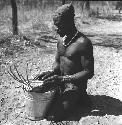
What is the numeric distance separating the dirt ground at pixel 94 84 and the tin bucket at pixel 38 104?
92 mm

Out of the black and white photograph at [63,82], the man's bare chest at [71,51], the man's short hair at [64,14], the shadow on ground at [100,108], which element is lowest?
the shadow on ground at [100,108]

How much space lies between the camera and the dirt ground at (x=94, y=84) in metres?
4.60

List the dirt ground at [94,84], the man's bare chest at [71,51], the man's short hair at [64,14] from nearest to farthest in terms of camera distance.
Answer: the man's short hair at [64,14], the man's bare chest at [71,51], the dirt ground at [94,84]

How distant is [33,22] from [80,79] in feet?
26.5

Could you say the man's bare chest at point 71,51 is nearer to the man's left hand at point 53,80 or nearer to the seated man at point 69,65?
the seated man at point 69,65

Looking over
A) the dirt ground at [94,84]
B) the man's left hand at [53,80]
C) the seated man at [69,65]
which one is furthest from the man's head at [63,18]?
the dirt ground at [94,84]

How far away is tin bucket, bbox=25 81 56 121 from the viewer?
13.6 feet

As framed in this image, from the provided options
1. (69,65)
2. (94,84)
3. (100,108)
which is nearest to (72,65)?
(69,65)

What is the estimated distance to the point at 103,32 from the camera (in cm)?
1138

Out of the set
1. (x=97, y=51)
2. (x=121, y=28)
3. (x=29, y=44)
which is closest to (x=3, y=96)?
(x=29, y=44)

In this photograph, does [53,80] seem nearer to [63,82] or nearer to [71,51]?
[63,82]

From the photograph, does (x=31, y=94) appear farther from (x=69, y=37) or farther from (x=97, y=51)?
(x=97, y=51)

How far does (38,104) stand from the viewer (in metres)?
4.28

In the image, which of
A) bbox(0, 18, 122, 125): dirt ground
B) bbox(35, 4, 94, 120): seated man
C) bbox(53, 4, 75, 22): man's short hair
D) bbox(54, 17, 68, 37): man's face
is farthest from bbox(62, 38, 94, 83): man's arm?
bbox(0, 18, 122, 125): dirt ground
